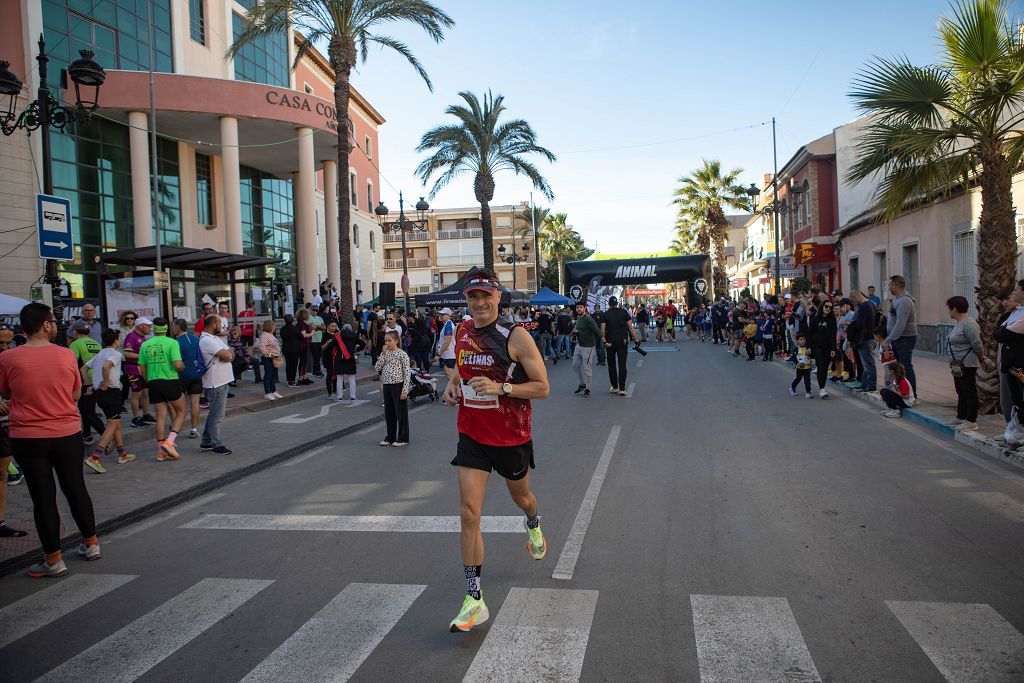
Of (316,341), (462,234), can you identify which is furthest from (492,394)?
(462,234)

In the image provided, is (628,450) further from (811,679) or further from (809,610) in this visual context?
(811,679)

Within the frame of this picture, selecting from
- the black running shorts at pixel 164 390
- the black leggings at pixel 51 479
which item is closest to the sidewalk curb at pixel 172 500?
the black leggings at pixel 51 479

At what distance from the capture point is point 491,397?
14.1ft

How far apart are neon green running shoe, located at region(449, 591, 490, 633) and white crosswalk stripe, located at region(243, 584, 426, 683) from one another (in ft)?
1.28

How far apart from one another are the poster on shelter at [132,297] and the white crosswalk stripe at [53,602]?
11.2m

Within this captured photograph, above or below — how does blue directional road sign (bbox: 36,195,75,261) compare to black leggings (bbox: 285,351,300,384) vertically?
above

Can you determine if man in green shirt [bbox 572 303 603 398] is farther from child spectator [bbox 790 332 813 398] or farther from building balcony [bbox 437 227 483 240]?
building balcony [bbox 437 227 483 240]

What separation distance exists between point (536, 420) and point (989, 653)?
8.19 metres

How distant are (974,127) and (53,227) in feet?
41.4

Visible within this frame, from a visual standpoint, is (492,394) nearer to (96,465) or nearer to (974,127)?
(96,465)

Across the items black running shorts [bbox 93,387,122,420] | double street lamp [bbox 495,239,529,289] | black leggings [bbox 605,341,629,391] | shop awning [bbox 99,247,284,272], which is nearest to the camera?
black running shorts [bbox 93,387,122,420]

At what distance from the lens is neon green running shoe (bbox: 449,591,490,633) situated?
390 centimetres

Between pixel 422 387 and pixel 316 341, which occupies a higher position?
pixel 316 341

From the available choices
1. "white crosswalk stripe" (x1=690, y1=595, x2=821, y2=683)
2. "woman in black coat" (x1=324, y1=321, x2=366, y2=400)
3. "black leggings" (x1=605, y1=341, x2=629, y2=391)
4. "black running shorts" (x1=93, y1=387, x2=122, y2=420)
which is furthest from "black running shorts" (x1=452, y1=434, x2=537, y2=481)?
"woman in black coat" (x1=324, y1=321, x2=366, y2=400)
